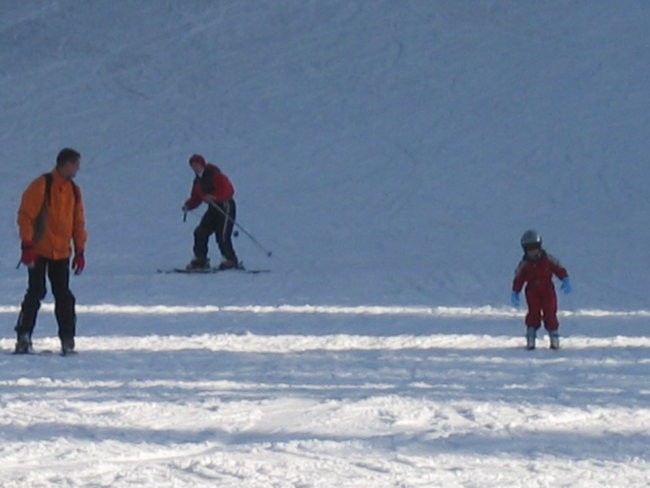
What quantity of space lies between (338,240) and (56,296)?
404 inches

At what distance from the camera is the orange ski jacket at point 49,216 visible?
396 inches

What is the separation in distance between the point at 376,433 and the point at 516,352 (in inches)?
140

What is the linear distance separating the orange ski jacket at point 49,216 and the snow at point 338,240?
822mm

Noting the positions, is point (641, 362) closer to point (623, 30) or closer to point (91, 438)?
point (91, 438)

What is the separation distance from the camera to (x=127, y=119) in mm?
31031

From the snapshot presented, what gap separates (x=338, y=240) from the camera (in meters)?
20.4

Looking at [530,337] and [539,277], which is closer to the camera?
[530,337]

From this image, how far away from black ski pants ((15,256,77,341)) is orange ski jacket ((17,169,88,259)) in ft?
0.30

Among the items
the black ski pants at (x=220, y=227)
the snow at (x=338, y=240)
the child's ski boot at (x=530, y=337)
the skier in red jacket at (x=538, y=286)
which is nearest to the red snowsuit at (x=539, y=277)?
the skier in red jacket at (x=538, y=286)

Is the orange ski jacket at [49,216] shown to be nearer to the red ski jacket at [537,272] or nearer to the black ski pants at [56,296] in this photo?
the black ski pants at [56,296]

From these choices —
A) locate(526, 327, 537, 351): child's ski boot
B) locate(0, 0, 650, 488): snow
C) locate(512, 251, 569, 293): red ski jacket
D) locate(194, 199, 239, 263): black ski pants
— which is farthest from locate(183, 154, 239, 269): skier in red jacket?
locate(526, 327, 537, 351): child's ski boot

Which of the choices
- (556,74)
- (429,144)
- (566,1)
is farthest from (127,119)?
(566,1)

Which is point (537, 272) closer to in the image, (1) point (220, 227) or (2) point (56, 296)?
(2) point (56, 296)

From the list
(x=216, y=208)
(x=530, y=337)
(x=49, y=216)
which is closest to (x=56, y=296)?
(x=49, y=216)
